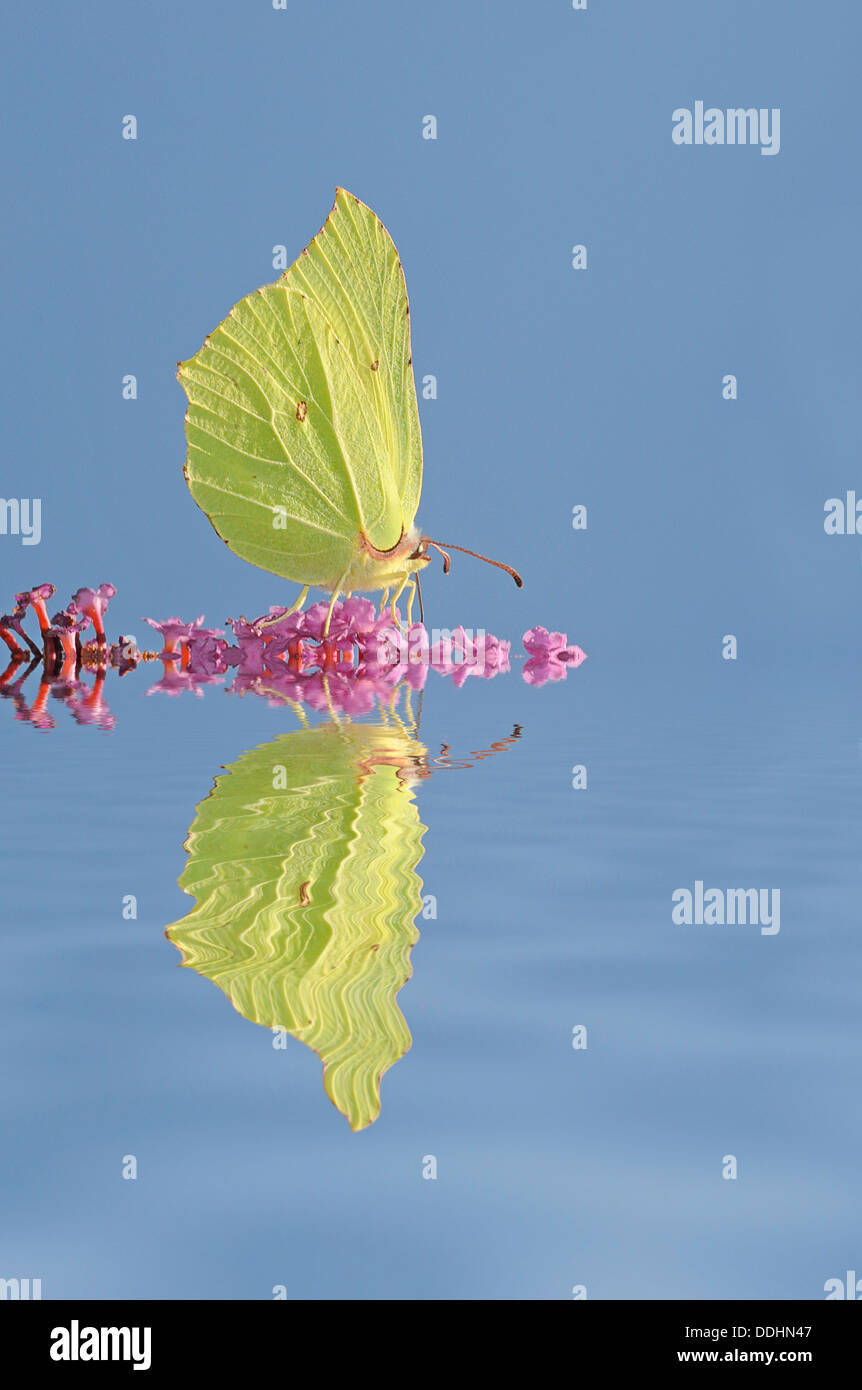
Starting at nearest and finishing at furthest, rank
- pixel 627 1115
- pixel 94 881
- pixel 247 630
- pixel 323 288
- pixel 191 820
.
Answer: pixel 627 1115 < pixel 94 881 < pixel 191 820 < pixel 323 288 < pixel 247 630

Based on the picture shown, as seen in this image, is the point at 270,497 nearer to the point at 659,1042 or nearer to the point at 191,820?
the point at 191,820

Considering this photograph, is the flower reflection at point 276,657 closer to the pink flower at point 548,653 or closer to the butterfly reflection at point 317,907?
the pink flower at point 548,653

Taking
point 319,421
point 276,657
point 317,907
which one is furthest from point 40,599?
point 317,907

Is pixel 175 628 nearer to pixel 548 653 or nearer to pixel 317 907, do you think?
pixel 548 653

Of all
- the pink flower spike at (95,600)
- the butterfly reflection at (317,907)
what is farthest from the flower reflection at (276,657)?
the butterfly reflection at (317,907)

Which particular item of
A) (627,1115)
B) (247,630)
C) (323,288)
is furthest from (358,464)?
(627,1115)

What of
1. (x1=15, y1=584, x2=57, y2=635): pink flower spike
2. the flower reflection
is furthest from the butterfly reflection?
(x1=15, y1=584, x2=57, y2=635): pink flower spike
